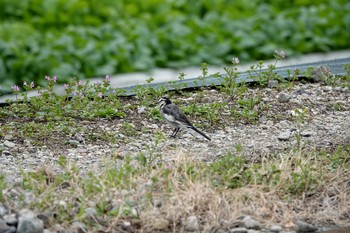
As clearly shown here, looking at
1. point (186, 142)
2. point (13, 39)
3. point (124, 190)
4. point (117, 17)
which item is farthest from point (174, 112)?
point (117, 17)

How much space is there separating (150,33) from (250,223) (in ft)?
23.3

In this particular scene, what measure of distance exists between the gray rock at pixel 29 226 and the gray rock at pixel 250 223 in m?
1.35

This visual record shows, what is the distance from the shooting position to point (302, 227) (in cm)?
704

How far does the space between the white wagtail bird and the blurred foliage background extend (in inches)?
147

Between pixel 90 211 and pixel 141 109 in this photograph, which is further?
pixel 141 109

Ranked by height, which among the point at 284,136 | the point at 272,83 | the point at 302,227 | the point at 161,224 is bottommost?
the point at 302,227

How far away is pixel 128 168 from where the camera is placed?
24.2 ft

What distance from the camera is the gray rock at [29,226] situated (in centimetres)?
662

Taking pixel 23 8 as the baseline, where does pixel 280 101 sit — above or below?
below

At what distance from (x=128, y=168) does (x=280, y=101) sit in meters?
2.70

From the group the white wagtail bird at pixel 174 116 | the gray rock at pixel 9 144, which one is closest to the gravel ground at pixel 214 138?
the gray rock at pixel 9 144

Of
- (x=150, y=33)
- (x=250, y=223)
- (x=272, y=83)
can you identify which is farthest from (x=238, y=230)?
(x=150, y=33)

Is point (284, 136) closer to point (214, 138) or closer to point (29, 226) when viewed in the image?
point (214, 138)

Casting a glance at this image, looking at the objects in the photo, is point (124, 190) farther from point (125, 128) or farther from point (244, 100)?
point (244, 100)
